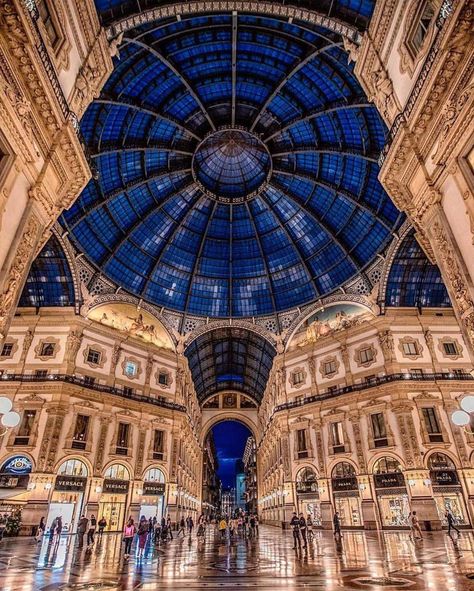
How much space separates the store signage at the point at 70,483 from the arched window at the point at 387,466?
2439 cm

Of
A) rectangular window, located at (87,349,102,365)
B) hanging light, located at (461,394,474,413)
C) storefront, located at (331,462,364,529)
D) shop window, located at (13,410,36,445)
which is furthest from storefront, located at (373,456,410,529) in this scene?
shop window, located at (13,410,36,445)

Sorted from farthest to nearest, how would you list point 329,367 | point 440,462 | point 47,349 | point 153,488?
point 329,367
point 153,488
point 47,349
point 440,462

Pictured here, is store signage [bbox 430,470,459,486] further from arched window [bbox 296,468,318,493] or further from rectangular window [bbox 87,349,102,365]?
rectangular window [bbox 87,349,102,365]

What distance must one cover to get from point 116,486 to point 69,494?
4.01m

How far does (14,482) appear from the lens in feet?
88.7

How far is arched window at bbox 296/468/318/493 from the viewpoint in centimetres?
3381

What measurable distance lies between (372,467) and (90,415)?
24806mm

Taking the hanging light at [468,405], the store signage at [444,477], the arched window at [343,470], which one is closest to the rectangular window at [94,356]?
the arched window at [343,470]

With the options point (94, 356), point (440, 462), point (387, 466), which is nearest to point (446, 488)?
point (440, 462)

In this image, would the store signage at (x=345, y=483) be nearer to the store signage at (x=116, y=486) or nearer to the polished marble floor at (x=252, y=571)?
the polished marble floor at (x=252, y=571)

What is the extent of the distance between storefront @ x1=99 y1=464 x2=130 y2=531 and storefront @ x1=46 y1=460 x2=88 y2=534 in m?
1.96

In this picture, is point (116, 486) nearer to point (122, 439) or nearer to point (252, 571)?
point (122, 439)

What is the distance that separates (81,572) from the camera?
1068 cm

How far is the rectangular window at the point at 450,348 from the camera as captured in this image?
33.3m
